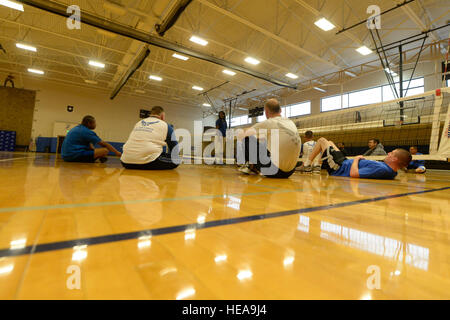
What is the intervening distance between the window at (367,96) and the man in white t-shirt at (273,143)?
1076 centimetres

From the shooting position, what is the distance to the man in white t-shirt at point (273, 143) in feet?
8.70

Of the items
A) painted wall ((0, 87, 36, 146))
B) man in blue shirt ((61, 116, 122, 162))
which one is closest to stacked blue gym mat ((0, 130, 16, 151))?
painted wall ((0, 87, 36, 146))

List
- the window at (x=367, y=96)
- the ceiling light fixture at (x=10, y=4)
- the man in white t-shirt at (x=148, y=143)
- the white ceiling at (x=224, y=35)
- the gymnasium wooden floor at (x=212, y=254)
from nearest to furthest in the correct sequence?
the gymnasium wooden floor at (x=212, y=254) < the man in white t-shirt at (x=148, y=143) < the ceiling light fixture at (x=10, y=4) < the white ceiling at (x=224, y=35) < the window at (x=367, y=96)

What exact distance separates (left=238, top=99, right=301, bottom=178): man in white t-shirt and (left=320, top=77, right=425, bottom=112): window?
10.8 metres

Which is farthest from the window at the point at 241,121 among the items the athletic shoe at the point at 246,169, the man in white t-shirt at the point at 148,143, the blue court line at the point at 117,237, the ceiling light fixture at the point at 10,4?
the blue court line at the point at 117,237

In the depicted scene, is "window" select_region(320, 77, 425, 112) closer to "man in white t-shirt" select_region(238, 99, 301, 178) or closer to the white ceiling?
the white ceiling

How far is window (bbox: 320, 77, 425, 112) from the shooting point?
10312mm

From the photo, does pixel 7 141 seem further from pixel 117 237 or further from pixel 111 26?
pixel 117 237

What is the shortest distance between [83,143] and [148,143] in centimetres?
181

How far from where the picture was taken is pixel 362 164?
3057mm

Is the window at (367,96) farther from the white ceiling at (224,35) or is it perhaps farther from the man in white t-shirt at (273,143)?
the man in white t-shirt at (273,143)

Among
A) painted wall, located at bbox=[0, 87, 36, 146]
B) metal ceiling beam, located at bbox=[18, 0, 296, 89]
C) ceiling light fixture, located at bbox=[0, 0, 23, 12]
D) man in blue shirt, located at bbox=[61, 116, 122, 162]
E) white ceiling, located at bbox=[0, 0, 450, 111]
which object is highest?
white ceiling, located at bbox=[0, 0, 450, 111]

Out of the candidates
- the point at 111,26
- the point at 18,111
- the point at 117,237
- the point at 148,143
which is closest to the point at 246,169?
the point at 148,143

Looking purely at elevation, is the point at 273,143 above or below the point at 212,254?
above
